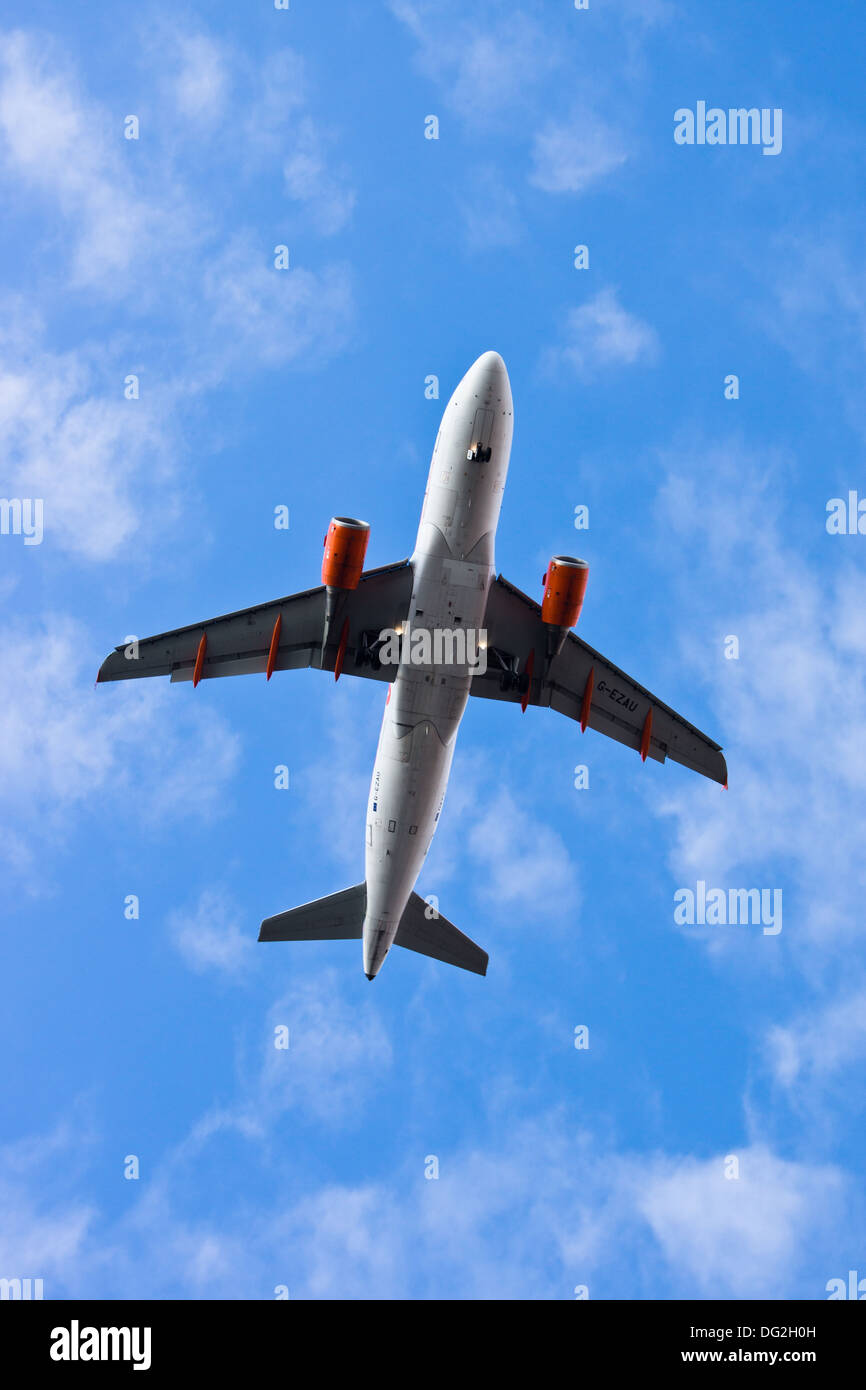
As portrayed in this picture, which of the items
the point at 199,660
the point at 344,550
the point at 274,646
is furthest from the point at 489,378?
the point at 199,660

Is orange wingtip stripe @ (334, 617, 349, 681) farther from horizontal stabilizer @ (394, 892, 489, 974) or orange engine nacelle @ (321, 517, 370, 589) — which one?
horizontal stabilizer @ (394, 892, 489, 974)

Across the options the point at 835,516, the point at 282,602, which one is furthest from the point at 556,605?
the point at 835,516

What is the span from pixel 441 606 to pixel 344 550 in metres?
3.34

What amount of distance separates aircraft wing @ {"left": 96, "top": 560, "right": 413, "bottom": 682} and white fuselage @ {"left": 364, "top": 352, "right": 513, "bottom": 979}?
1846 mm

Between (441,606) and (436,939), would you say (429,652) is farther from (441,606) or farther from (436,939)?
(436,939)

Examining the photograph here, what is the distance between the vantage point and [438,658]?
33594 millimetres

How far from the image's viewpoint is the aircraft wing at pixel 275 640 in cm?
3556

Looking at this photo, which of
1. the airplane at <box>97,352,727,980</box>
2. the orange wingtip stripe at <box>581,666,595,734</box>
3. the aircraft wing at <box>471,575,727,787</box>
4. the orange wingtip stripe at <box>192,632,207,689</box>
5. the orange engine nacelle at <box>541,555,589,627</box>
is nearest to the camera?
the airplane at <box>97,352,727,980</box>

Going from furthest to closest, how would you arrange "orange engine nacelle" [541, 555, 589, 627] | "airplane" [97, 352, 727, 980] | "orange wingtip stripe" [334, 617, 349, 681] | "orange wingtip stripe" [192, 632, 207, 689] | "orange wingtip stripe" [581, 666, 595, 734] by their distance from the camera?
1. "orange wingtip stripe" [581, 666, 595, 734]
2. "orange wingtip stripe" [192, 632, 207, 689]
3. "orange wingtip stripe" [334, 617, 349, 681]
4. "orange engine nacelle" [541, 555, 589, 627]
5. "airplane" [97, 352, 727, 980]

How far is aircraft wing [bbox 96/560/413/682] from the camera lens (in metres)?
35.6

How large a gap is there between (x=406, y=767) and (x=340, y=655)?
456 cm

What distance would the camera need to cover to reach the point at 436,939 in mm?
42000

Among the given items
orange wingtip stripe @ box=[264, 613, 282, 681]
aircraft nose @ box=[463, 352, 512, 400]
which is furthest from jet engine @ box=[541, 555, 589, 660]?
orange wingtip stripe @ box=[264, 613, 282, 681]
